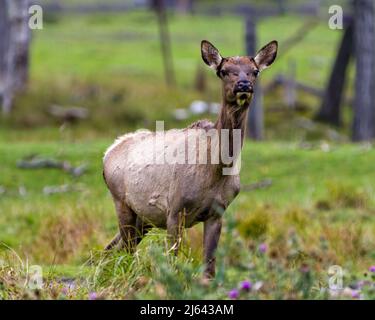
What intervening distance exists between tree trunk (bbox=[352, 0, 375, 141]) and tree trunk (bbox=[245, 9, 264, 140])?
2.09 m

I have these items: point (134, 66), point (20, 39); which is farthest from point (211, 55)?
point (134, 66)

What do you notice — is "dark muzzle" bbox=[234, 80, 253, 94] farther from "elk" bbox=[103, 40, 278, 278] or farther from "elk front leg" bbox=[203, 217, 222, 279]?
"elk front leg" bbox=[203, 217, 222, 279]

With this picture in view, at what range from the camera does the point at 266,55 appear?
998 centimetres

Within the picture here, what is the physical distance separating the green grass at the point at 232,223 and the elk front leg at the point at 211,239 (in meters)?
0.17

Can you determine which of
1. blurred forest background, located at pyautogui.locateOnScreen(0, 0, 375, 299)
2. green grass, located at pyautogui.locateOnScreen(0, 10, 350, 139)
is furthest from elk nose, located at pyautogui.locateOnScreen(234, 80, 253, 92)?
green grass, located at pyautogui.locateOnScreen(0, 10, 350, 139)

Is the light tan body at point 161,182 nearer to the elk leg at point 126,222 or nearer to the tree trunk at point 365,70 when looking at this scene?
the elk leg at point 126,222

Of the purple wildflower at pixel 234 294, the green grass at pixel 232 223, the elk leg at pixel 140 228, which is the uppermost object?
the purple wildflower at pixel 234 294

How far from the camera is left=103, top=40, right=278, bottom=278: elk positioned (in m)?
9.62

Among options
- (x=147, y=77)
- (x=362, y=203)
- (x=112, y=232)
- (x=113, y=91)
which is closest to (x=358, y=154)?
(x=362, y=203)

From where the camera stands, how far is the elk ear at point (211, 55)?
9.80 m

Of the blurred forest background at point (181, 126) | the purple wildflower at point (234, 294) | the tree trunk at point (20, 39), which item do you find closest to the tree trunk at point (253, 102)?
the blurred forest background at point (181, 126)

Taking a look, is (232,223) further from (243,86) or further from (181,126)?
(181,126)

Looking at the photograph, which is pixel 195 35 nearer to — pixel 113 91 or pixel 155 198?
pixel 113 91
